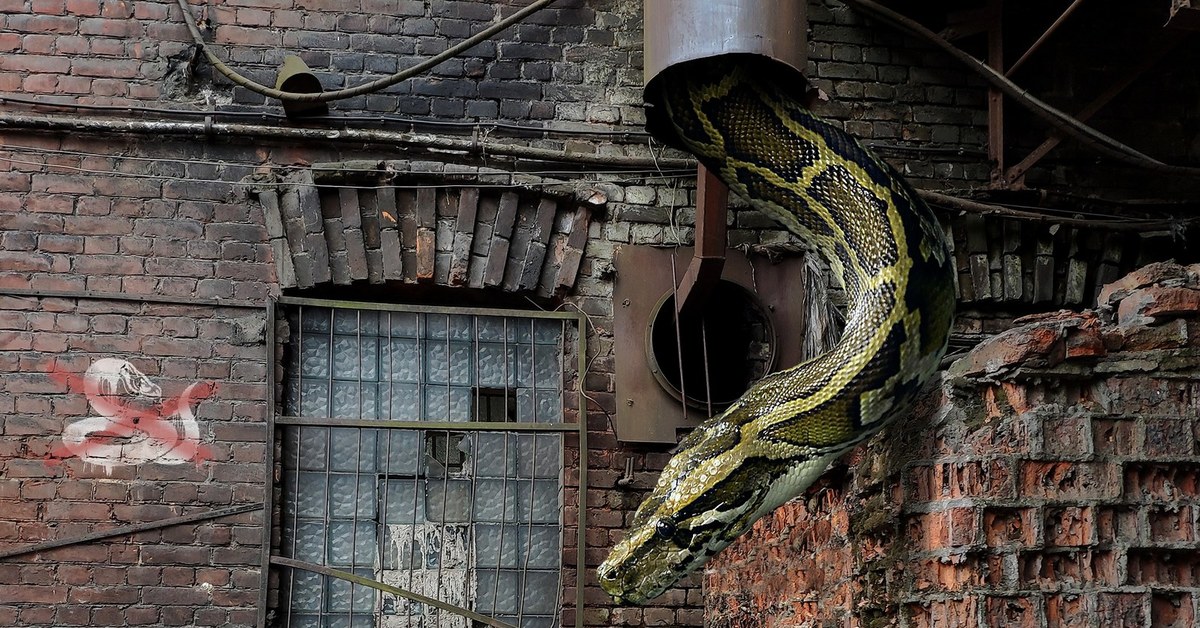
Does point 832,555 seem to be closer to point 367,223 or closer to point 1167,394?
point 1167,394

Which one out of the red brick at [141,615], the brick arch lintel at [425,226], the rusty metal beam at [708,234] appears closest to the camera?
the rusty metal beam at [708,234]

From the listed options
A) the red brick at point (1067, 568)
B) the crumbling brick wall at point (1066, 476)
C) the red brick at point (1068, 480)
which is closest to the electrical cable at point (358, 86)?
the crumbling brick wall at point (1066, 476)

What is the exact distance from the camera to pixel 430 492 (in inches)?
205

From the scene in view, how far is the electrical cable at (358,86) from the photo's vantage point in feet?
16.6

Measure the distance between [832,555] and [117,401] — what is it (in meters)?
3.10

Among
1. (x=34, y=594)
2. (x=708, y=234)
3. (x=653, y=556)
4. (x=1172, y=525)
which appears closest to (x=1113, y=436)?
(x=1172, y=525)

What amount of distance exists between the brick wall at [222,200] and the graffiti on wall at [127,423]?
0.13ft

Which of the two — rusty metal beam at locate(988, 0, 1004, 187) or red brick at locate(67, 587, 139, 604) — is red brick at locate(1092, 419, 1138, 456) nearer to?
rusty metal beam at locate(988, 0, 1004, 187)

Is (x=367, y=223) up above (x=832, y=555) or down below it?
above

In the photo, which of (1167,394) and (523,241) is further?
(523,241)

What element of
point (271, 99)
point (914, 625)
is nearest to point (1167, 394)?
point (914, 625)

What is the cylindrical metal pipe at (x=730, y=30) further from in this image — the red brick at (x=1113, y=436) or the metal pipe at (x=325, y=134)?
the metal pipe at (x=325, y=134)

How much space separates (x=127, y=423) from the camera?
16.1ft

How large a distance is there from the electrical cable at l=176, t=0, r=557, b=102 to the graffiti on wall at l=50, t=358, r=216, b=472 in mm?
1297
